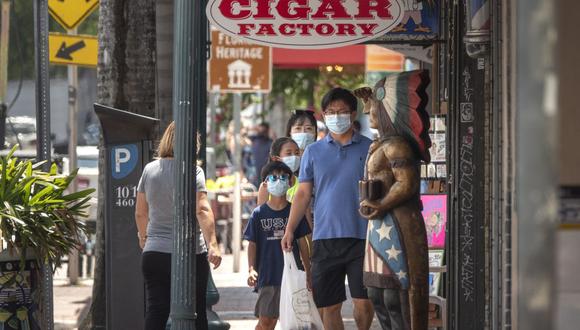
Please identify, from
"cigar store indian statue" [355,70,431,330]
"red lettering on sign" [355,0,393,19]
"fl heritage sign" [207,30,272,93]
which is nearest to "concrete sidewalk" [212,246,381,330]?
"fl heritage sign" [207,30,272,93]

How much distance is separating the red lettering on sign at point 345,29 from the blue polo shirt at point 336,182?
718 millimetres

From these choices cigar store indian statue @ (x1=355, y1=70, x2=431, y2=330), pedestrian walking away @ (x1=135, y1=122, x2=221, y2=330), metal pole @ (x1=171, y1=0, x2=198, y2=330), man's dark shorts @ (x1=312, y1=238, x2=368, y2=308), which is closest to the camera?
metal pole @ (x1=171, y1=0, x2=198, y2=330)

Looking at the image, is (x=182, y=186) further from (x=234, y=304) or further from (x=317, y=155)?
(x=234, y=304)

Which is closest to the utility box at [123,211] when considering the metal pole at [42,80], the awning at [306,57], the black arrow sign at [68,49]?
the metal pole at [42,80]

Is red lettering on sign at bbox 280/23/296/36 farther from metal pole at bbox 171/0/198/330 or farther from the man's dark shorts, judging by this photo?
metal pole at bbox 171/0/198/330

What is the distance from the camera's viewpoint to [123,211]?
9.72 meters

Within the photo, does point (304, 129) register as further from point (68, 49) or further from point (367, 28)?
point (68, 49)

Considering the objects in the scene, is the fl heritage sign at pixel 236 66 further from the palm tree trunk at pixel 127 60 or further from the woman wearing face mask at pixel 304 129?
the palm tree trunk at pixel 127 60

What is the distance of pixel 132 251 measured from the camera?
9664 millimetres

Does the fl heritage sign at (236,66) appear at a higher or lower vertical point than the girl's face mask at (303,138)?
higher

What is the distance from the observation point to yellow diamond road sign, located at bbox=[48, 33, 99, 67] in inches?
611

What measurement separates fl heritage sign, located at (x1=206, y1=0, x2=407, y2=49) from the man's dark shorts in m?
1.39

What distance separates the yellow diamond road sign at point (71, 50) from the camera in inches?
611

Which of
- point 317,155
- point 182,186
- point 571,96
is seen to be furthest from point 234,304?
point 571,96
